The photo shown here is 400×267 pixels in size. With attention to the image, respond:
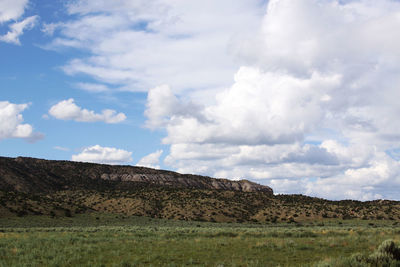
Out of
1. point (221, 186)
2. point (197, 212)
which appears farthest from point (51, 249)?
point (221, 186)

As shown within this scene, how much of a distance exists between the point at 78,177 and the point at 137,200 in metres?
40.9

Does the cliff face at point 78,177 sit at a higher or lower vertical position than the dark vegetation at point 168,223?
higher

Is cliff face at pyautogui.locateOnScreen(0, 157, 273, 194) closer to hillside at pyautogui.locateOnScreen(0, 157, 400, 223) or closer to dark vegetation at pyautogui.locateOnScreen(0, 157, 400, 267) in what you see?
hillside at pyautogui.locateOnScreen(0, 157, 400, 223)

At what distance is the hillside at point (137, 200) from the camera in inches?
2859

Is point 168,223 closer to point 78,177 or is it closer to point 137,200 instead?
point 137,200

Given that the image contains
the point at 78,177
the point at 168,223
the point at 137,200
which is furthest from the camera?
the point at 78,177

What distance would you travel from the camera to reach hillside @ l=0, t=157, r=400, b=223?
72.6 m

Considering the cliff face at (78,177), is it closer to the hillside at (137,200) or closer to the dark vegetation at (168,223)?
the hillside at (137,200)

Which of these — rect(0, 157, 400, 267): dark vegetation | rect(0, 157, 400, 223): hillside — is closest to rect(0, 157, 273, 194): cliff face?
rect(0, 157, 400, 223): hillside

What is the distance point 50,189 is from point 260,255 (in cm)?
10011

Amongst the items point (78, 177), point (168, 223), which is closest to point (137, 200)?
point (168, 223)

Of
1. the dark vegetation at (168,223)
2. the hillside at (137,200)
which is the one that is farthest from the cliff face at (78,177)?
the dark vegetation at (168,223)

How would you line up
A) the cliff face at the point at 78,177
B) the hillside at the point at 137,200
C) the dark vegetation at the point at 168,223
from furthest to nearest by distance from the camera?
1. the cliff face at the point at 78,177
2. the hillside at the point at 137,200
3. the dark vegetation at the point at 168,223

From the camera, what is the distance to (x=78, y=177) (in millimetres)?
123500
